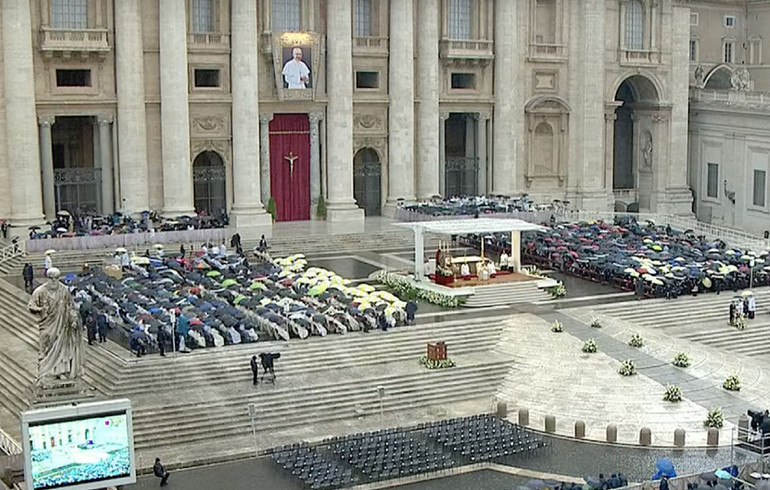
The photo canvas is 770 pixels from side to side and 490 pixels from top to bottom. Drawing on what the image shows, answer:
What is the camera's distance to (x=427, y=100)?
254 feet

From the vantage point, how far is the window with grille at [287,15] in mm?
74062

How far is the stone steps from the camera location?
1641 inches

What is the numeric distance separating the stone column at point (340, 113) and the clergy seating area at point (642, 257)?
8250 millimetres

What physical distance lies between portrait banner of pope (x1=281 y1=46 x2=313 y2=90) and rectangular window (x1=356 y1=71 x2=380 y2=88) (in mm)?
4198

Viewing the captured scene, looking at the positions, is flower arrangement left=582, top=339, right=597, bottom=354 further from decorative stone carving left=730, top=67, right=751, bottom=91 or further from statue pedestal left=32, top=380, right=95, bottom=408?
decorative stone carving left=730, top=67, right=751, bottom=91

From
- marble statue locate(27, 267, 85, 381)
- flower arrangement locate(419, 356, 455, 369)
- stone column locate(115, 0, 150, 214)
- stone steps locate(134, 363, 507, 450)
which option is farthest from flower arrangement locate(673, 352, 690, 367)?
stone column locate(115, 0, 150, 214)

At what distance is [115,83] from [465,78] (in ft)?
71.0

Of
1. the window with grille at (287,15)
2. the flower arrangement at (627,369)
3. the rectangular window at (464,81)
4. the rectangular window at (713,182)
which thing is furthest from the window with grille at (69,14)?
the rectangular window at (713,182)

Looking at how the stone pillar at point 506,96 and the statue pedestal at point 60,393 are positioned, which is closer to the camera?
the statue pedestal at point 60,393

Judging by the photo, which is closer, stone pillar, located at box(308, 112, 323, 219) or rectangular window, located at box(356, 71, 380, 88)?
stone pillar, located at box(308, 112, 323, 219)

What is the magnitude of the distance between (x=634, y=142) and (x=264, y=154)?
86.9ft

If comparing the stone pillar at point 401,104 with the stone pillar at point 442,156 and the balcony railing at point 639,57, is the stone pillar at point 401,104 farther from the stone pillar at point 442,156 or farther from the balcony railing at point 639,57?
the balcony railing at point 639,57

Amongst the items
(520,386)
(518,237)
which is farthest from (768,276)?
(520,386)

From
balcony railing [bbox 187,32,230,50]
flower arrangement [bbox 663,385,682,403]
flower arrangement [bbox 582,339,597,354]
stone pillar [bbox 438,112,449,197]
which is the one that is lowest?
flower arrangement [bbox 663,385,682,403]
